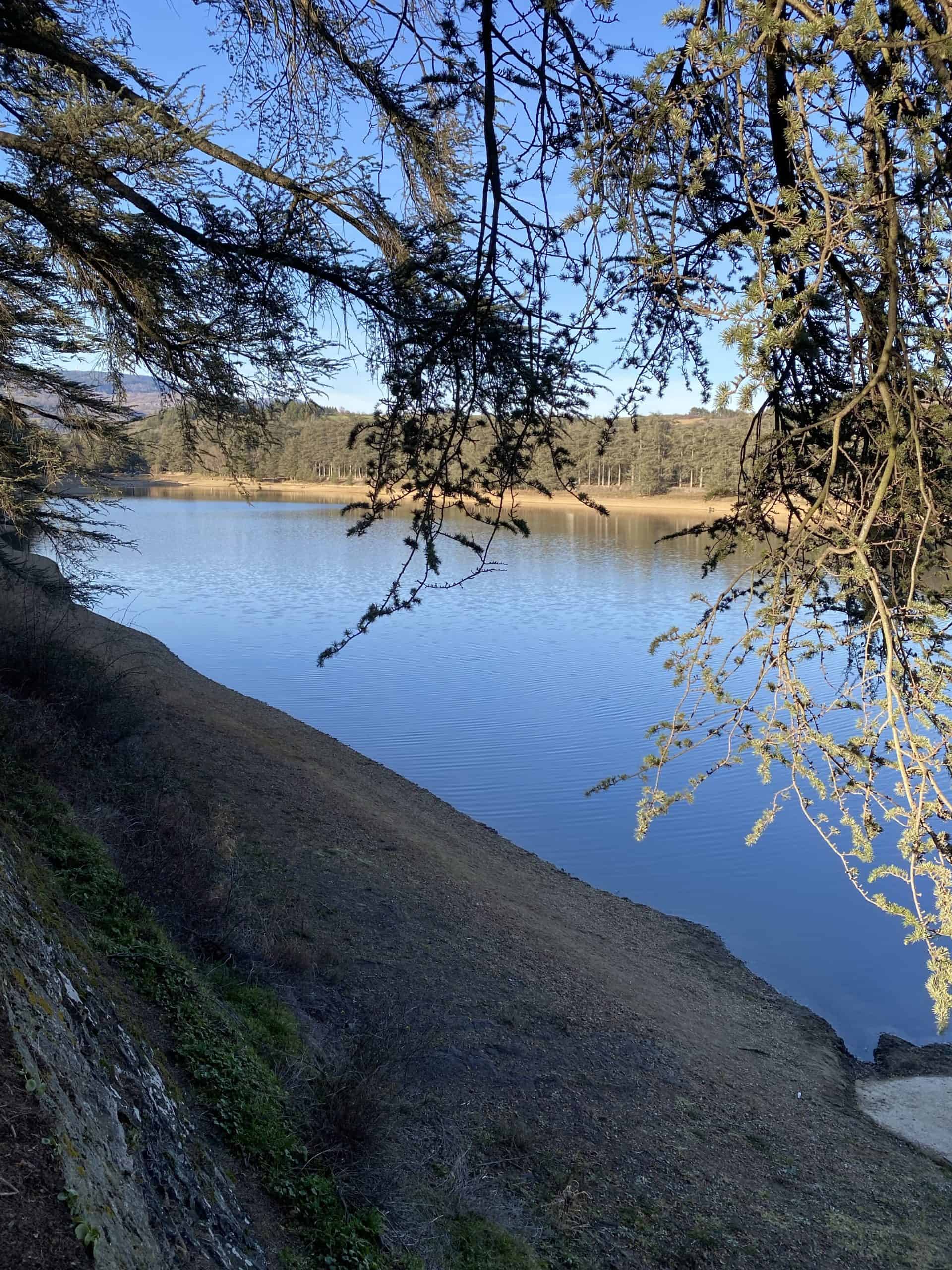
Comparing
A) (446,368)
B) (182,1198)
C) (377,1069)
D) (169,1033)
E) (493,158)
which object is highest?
(493,158)

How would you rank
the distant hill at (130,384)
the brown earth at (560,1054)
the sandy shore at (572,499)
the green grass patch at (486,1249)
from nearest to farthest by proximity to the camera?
the green grass patch at (486,1249) → the brown earth at (560,1054) → the distant hill at (130,384) → the sandy shore at (572,499)

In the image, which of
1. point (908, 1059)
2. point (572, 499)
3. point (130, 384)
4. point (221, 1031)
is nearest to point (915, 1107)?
point (908, 1059)

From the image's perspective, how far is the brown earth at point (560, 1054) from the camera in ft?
16.0

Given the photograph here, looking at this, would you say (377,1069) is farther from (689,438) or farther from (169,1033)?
(689,438)

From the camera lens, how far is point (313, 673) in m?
20.8

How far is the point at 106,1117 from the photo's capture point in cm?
244

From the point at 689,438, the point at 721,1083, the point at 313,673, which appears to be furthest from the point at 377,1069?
the point at 689,438

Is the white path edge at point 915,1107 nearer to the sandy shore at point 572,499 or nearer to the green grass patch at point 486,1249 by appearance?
the green grass patch at point 486,1249

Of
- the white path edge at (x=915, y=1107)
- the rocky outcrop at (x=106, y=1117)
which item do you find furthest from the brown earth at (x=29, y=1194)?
the white path edge at (x=915, y=1107)

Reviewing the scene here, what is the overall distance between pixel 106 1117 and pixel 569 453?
2873mm

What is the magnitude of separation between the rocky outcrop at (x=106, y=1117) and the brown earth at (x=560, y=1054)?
1490mm

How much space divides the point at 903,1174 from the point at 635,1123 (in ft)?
6.93

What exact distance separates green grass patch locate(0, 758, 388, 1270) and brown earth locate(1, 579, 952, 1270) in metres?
0.48

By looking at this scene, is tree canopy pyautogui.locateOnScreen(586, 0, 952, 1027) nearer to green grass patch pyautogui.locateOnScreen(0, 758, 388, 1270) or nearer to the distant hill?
green grass patch pyautogui.locateOnScreen(0, 758, 388, 1270)
